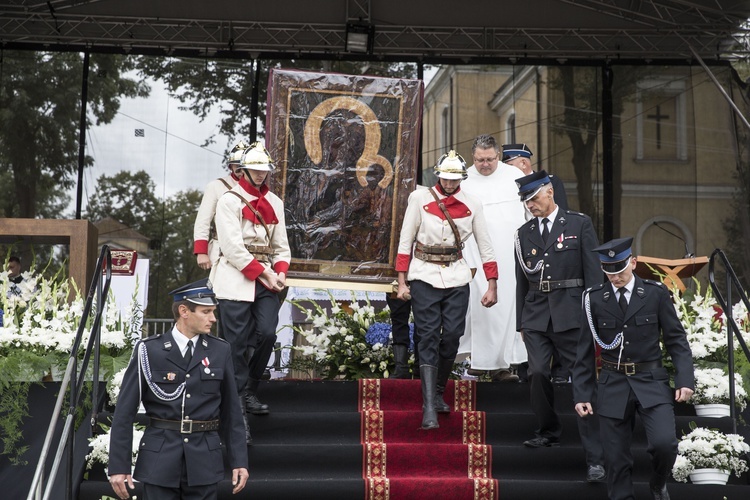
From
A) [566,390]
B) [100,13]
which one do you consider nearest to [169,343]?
[566,390]

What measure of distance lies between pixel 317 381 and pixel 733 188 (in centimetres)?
929

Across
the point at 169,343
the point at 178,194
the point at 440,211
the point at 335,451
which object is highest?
the point at 178,194

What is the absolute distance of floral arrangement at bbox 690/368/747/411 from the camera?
7.67m

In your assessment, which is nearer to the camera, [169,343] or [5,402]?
[169,343]

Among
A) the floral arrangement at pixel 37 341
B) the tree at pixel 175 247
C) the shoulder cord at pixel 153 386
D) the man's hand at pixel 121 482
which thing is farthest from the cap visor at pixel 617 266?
the tree at pixel 175 247

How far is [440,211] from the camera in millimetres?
7656

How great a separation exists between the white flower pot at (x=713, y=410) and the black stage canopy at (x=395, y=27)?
23.0ft

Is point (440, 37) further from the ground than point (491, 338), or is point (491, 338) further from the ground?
point (440, 37)

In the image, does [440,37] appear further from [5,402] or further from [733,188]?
[5,402]

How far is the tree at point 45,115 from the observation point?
1479cm

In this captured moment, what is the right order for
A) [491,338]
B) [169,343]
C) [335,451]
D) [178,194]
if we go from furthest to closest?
[178,194], [491,338], [335,451], [169,343]

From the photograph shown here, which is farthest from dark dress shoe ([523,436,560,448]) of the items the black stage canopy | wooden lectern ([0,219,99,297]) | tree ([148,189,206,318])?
tree ([148,189,206,318])

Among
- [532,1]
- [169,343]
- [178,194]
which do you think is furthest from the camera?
[178,194]

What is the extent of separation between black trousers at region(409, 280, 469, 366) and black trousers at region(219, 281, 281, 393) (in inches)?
40.1
